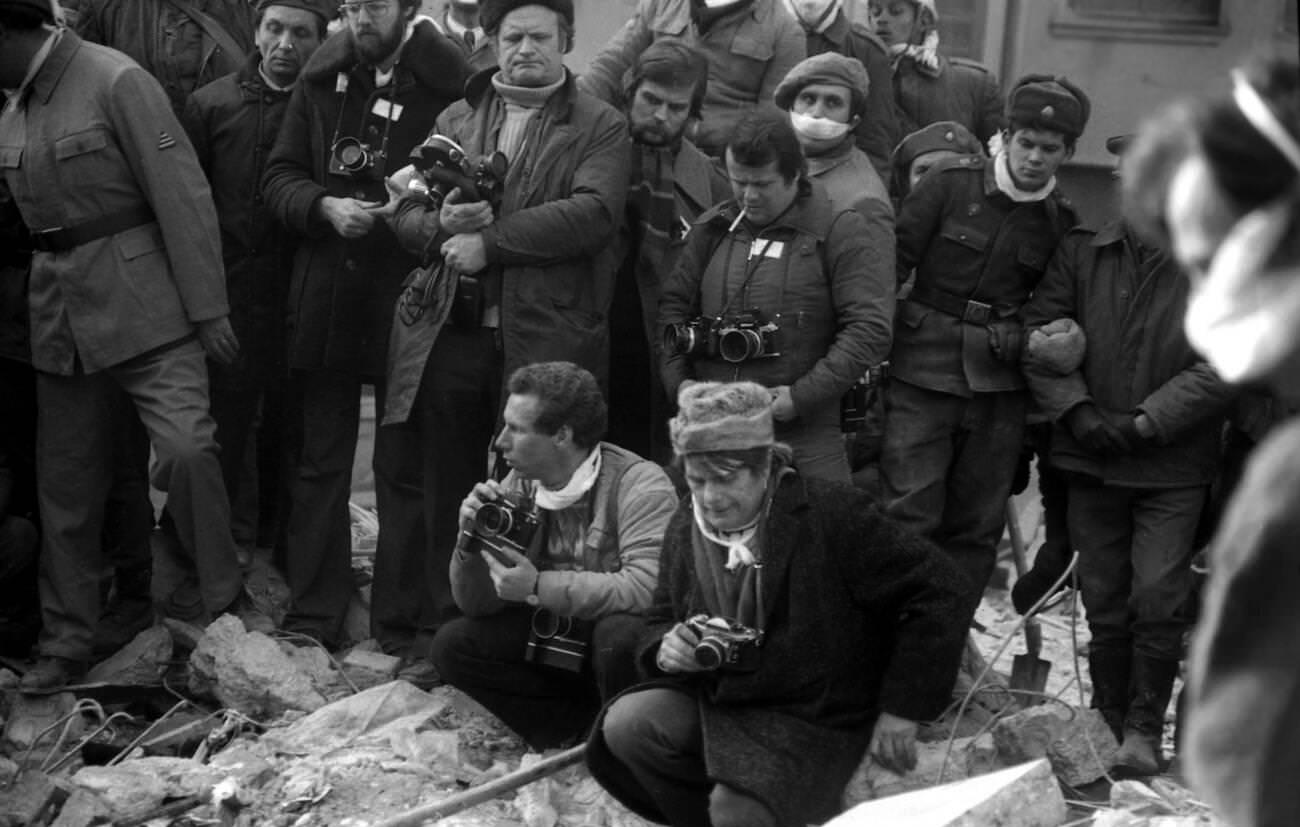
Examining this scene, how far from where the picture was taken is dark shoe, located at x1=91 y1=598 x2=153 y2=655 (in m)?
6.31

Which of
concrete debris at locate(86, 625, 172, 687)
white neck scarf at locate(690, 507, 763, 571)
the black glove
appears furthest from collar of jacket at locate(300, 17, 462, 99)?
the black glove

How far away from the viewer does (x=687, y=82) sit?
5914mm

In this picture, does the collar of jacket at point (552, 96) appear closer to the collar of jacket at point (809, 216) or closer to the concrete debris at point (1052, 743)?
the collar of jacket at point (809, 216)

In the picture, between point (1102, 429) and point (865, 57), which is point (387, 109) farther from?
point (1102, 429)

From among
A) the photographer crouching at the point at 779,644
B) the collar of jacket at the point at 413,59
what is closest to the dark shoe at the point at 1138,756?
the photographer crouching at the point at 779,644

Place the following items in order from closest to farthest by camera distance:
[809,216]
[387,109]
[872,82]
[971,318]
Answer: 1. [809,216]
2. [971,318]
3. [387,109]
4. [872,82]

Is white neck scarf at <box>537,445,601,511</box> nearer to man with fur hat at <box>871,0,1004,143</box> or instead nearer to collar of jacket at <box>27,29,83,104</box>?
collar of jacket at <box>27,29,83,104</box>

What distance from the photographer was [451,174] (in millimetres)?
5672

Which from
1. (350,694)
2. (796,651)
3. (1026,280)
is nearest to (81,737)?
(350,694)

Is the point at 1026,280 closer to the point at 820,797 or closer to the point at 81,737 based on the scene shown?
the point at 820,797

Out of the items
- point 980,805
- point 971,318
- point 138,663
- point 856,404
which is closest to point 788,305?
point 856,404

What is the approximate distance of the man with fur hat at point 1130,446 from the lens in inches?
212

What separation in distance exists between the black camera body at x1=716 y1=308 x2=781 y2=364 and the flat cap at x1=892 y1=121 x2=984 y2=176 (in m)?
1.08

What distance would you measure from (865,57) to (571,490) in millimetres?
2139
